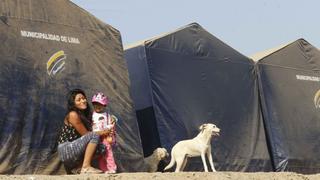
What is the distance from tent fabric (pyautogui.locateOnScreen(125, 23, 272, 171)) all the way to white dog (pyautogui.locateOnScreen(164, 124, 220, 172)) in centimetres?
61

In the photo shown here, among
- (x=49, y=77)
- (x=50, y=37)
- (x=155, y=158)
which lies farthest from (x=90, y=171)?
(x=155, y=158)

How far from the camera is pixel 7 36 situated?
9391 mm

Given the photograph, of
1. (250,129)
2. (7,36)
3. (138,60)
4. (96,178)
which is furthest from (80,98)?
(250,129)

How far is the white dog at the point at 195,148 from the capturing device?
10281mm

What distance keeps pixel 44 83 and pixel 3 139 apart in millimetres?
997

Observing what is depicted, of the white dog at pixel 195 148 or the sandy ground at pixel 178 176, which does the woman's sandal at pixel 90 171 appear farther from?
the white dog at pixel 195 148

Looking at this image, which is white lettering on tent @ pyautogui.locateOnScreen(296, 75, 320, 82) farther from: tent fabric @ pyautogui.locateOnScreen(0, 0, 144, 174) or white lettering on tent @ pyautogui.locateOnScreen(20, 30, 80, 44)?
white lettering on tent @ pyautogui.locateOnScreen(20, 30, 80, 44)

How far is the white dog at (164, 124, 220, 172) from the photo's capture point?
10281mm

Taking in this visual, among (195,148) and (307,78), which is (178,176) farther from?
(307,78)

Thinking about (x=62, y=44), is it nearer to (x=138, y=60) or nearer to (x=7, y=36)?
(x=7, y=36)

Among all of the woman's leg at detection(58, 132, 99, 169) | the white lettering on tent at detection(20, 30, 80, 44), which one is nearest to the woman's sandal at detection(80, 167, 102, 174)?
the woman's leg at detection(58, 132, 99, 169)

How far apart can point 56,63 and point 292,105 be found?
507 cm

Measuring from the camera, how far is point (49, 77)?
→ 383 inches

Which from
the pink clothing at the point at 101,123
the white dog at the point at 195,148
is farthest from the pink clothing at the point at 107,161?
the white dog at the point at 195,148
